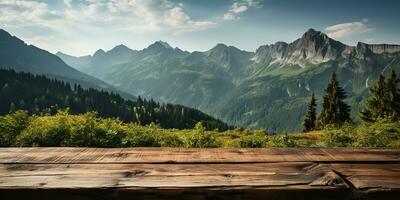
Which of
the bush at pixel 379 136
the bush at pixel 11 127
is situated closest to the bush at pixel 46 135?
the bush at pixel 11 127

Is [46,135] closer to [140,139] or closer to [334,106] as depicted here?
[140,139]

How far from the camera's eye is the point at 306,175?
244 centimetres

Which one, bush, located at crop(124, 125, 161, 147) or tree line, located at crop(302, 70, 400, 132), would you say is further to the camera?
tree line, located at crop(302, 70, 400, 132)

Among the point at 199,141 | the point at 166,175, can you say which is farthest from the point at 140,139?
the point at 166,175

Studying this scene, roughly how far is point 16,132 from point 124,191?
32.8 ft

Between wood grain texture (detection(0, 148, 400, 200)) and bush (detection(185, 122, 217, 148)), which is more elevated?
wood grain texture (detection(0, 148, 400, 200))

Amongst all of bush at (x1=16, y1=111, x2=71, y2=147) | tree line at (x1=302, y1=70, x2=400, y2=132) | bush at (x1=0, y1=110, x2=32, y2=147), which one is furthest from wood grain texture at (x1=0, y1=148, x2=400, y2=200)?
tree line at (x1=302, y1=70, x2=400, y2=132)

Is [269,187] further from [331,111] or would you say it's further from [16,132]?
[331,111]

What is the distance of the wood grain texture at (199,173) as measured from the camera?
2.18 metres

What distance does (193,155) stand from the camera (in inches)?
116

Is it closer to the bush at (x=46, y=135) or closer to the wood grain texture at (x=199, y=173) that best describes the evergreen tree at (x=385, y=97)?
the bush at (x=46, y=135)

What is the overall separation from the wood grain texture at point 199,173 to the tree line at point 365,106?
192ft

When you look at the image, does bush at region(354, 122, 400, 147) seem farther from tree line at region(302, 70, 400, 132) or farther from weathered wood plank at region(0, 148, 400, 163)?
tree line at region(302, 70, 400, 132)

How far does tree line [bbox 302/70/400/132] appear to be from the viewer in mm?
63531
